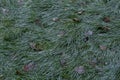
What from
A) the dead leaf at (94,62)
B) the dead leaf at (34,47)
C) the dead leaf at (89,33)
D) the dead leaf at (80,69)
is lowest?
the dead leaf at (80,69)

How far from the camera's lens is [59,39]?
4258 millimetres

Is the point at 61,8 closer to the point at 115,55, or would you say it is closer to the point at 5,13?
the point at 5,13

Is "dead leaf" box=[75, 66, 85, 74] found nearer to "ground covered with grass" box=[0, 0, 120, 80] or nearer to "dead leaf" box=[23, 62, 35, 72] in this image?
"ground covered with grass" box=[0, 0, 120, 80]

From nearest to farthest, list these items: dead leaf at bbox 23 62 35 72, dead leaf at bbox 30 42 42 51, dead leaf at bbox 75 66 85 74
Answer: dead leaf at bbox 75 66 85 74
dead leaf at bbox 23 62 35 72
dead leaf at bbox 30 42 42 51

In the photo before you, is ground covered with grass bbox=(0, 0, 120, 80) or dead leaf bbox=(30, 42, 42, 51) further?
dead leaf bbox=(30, 42, 42, 51)

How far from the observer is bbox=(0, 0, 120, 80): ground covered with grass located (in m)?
3.79

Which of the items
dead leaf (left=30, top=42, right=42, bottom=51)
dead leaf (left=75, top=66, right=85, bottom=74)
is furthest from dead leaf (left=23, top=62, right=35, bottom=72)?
dead leaf (left=75, top=66, right=85, bottom=74)

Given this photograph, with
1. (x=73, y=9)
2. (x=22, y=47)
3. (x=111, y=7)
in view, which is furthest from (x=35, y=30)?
(x=111, y=7)

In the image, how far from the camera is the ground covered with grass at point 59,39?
379cm

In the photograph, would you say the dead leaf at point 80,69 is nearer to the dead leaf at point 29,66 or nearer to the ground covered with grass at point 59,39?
the ground covered with grass at point 59,39

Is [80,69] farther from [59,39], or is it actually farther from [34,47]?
[34,47]

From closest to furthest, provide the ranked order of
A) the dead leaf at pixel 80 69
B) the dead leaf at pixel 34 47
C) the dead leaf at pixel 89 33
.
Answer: the dead leaf at pixel 80 69 < the dead leaf at pixel 34 47 < the dead leaf at pixel 89 33

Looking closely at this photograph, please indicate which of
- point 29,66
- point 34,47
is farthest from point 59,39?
point 29,66

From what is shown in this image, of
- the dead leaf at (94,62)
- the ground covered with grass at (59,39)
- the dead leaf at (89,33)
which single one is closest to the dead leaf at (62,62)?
the ground covered with grass at (59,39)
